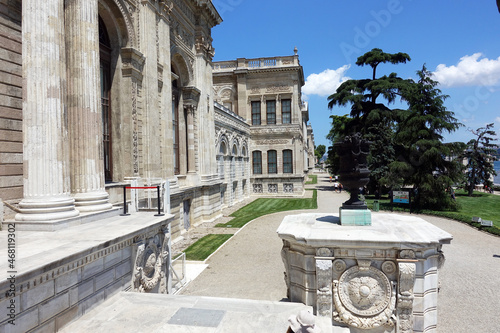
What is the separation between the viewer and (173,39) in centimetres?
1697

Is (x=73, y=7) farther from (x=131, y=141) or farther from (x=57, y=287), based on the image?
(x=57, y=287)

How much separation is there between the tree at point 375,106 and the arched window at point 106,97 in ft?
78.4

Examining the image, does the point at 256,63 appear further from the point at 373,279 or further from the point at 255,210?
the point at 373,279

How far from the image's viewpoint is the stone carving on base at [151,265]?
6.45 m

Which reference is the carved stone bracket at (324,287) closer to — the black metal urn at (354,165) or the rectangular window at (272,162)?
the black metal urn at (354,165)

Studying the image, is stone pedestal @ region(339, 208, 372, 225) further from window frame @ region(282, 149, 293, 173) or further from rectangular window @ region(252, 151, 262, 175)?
rectangular window @ region(252, 151, 262, 175)

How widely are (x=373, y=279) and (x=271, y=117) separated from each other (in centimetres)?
3174

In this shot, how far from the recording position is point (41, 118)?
696cm

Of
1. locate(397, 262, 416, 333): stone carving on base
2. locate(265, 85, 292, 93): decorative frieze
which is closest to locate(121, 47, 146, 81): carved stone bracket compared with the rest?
locate(397, 262, 416, 333): stone carving on base

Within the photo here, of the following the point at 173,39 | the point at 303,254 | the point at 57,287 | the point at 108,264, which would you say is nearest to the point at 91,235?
the point at 108,264

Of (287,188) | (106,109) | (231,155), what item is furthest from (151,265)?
(287,188)

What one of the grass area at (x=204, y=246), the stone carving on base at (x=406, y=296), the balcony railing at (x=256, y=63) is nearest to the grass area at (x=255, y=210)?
the grass area at (x=204, y=246)

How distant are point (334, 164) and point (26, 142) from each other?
39891mm

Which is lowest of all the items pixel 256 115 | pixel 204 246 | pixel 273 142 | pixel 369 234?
pixel 204 246
